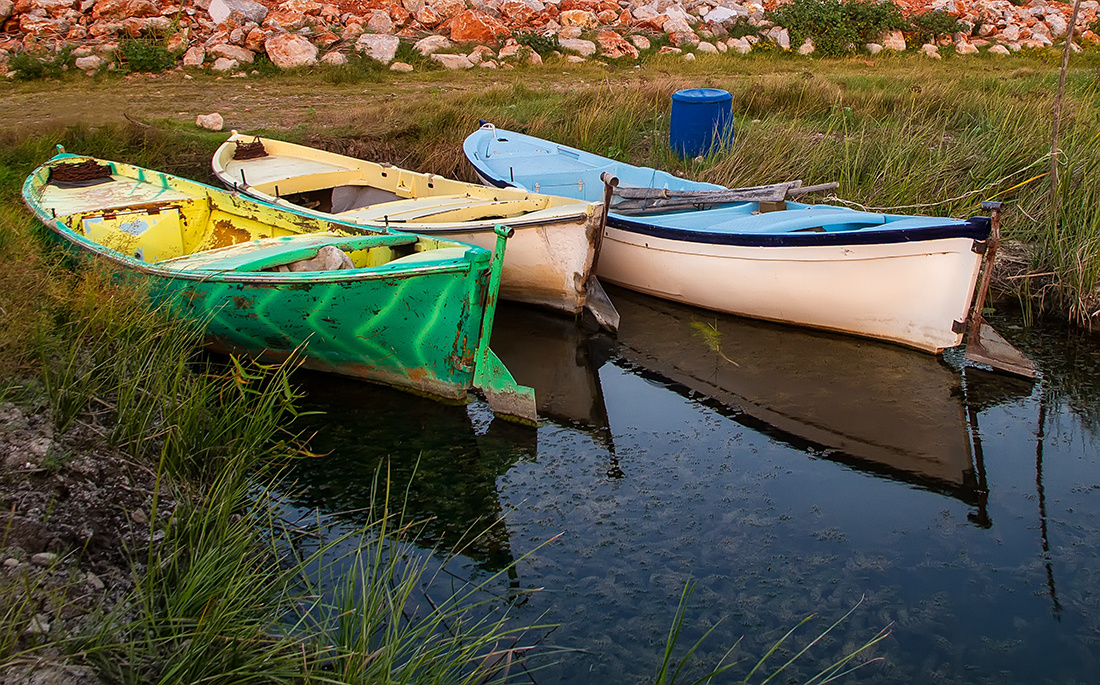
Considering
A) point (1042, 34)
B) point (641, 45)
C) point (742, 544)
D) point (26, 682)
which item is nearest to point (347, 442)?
point (742, 544)

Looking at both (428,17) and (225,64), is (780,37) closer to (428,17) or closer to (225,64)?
(428,17)

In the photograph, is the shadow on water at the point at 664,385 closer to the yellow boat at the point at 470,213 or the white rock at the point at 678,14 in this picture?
the yellow boat at the point at 470,213

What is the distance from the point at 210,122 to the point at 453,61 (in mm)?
5528

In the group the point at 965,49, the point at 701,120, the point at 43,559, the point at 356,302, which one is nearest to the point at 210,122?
the point at 701,120

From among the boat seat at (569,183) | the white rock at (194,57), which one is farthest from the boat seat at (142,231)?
the white rock at (194,57)

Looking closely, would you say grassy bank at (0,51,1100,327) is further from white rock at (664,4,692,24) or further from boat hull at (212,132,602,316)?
white rock at (664,4,692,24)

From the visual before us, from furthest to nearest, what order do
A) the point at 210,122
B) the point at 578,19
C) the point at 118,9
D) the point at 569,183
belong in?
the point at 578,19 → the point at 118,9 → the point at 210,122 → the point at 569,183

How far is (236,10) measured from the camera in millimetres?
15234

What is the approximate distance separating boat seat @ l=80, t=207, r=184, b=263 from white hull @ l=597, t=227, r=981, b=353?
3.77m

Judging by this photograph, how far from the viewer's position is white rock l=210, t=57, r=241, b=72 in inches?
540

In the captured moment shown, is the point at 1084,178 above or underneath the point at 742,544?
above

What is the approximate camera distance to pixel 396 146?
32.8 ft

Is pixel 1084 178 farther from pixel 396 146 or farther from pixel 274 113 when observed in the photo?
pixel 274 113

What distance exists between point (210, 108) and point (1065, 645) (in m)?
11.3
